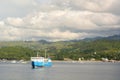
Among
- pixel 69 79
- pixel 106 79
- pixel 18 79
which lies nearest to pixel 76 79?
pixel 69 79

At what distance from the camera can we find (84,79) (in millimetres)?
120062

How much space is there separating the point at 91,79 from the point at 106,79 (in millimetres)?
5790

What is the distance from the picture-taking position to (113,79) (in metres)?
119

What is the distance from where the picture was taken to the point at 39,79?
120 m

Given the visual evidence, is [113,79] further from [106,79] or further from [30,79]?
[30,79]

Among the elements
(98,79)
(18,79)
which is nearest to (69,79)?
(98,79)

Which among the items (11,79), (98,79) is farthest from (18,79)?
(98,79)

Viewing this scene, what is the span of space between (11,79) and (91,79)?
3106 centimetres

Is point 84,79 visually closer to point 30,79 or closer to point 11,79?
point 30,79

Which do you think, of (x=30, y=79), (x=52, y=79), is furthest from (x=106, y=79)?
(x=30, y=79)

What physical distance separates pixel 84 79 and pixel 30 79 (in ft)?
69.2

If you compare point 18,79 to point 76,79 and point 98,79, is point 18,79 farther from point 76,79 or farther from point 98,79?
point 98,79

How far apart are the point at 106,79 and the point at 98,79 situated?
317 cm

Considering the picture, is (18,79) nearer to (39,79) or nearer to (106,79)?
(39,79)
